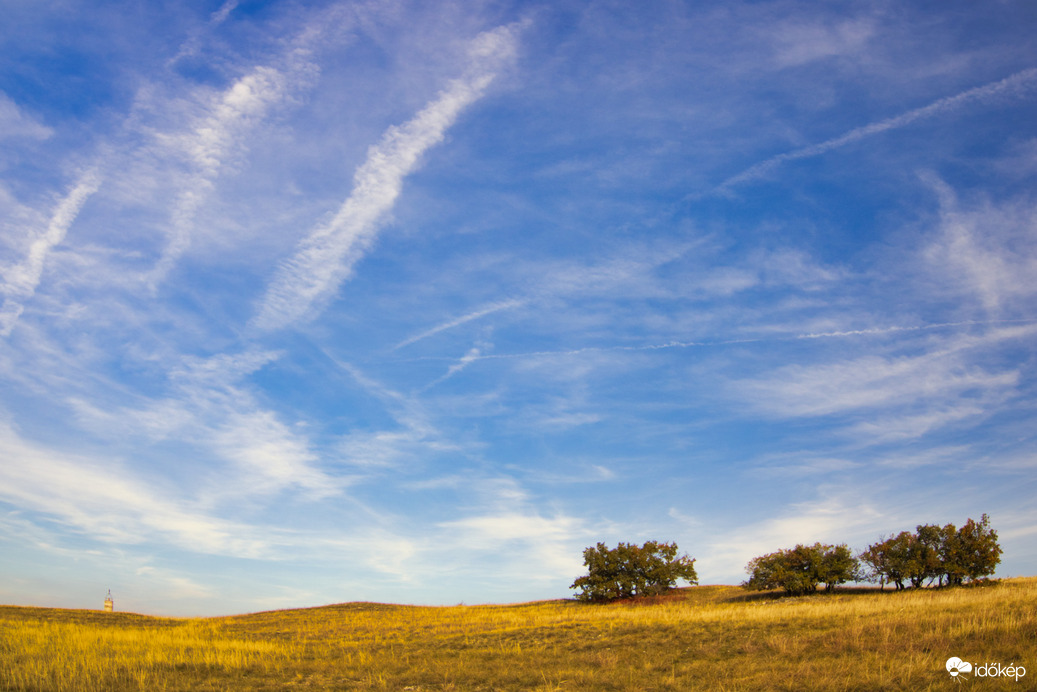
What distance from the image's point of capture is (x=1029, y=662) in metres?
13.2

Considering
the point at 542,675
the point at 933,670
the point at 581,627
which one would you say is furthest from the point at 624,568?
the point at 933,670

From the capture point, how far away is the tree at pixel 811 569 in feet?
123

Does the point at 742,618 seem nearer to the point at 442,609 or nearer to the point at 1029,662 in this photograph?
the point at 1029,662

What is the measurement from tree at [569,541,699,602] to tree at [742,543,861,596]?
8.24m

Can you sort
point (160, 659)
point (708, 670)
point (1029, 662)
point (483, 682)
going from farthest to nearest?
point (160, 659)
point (483, 682)
point (708, 670)
point (1029, 662)

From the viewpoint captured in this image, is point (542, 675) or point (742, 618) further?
point (742, 618)

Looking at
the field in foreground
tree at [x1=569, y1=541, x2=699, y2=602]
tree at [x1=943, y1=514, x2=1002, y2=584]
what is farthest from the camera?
tree at [x1=569, y1=541, x2=699, y2=602]

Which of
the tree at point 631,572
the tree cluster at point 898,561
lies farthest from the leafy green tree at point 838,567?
the tree at point 631,572

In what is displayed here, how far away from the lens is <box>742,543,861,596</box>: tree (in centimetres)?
3750

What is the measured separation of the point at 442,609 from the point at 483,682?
32.4m

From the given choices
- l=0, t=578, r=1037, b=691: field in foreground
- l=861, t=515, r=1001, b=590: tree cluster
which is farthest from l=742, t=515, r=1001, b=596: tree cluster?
l=0, t=578, r=1037, b=691: field in foreground

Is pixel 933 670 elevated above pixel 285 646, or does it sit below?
above

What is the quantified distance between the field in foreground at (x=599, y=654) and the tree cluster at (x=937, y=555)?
12270 mm

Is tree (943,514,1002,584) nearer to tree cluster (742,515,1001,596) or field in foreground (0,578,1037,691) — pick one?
tree cluster (742,515,1001,596)
